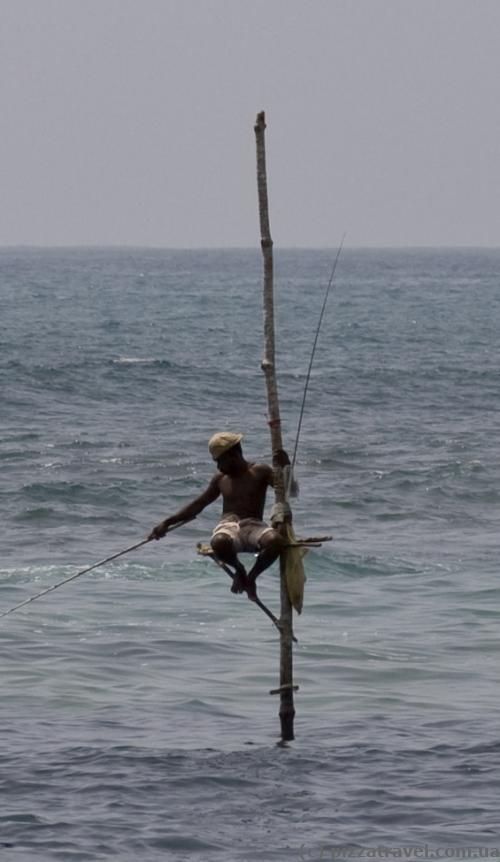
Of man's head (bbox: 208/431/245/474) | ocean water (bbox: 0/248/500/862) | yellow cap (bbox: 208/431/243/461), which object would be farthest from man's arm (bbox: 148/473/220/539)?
ocean water (bbox: 0/248/500/862)

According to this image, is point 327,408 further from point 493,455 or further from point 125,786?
point 125,786

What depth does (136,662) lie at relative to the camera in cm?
1788

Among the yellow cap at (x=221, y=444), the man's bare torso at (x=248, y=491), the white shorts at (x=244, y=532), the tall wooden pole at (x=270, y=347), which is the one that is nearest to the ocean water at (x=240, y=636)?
the tall wooden pole at (x=270, y=347)

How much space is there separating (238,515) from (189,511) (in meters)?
0.40

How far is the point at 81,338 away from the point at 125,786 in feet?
160

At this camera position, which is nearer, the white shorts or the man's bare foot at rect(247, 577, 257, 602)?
the white shorts

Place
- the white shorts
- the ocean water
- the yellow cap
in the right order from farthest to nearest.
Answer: the yellow cap, the white shorts, the ocean water

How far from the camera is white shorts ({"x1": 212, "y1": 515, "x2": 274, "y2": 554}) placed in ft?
43.3

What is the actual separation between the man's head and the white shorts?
42cm

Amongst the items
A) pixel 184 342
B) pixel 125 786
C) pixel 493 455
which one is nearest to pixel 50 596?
pixel 125 786

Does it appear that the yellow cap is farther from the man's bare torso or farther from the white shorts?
the white shorts

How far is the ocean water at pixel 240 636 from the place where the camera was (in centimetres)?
1287

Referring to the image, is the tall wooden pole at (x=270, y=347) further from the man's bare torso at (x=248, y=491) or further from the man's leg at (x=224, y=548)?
the man's leg at (x=224, y=548)

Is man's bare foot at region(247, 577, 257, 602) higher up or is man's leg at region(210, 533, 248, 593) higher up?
man's leg at region(210, 533, 248, 593)
